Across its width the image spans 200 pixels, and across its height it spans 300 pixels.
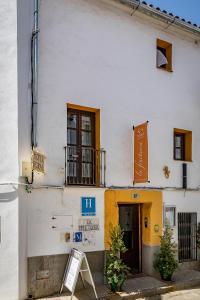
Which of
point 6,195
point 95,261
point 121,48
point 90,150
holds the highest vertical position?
point 121,48

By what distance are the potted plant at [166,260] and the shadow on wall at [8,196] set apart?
476cm

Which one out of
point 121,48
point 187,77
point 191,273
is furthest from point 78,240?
point 187,77

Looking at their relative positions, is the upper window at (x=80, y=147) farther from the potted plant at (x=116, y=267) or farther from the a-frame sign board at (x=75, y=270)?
the a-frame sign board at (x=75, y=270)

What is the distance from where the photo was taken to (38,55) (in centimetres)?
864

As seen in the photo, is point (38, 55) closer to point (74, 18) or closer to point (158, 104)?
point (74, 18)

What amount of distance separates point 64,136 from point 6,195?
2258 millimetres

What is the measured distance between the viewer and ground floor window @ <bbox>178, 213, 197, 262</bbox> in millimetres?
11320

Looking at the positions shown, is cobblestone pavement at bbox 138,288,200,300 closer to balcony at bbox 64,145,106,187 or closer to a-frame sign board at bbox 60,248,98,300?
a-frame sign board at bbox 60,248,98,300

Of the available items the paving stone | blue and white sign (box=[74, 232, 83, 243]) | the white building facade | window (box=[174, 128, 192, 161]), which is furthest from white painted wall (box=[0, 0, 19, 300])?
window (box=[174, 128, 192, 161])

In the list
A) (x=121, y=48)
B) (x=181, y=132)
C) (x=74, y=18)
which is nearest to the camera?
(x=74, y=18)

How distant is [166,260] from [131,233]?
152 cm

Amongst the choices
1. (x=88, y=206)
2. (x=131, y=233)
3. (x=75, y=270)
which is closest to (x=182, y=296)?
(x=131, y=233)

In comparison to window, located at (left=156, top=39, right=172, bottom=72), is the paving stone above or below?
below

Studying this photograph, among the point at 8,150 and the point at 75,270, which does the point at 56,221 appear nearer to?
the point at 75,270
